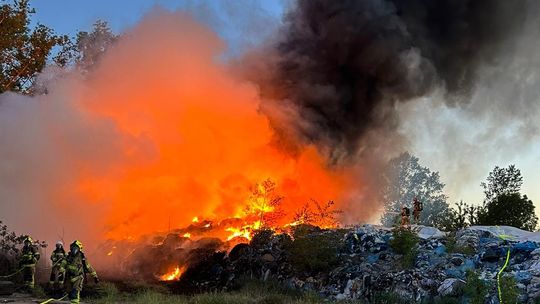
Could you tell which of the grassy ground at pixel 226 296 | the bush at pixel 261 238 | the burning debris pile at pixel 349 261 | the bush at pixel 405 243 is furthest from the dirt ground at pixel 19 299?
the bush at pixel 405 243

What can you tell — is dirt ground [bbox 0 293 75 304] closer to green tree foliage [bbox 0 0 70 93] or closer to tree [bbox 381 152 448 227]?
green tree foliage [bbox 0 0 70 93]

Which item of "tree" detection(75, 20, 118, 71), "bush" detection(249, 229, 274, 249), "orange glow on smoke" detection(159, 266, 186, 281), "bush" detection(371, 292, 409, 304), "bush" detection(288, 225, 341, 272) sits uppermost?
"tree" detection(75, 20, 118, 71)

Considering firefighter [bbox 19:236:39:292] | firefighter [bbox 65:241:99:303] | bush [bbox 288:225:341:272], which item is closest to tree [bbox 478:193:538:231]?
bush [bbox 288:225:341:272]

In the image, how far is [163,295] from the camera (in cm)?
1669

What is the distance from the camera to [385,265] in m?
17.6

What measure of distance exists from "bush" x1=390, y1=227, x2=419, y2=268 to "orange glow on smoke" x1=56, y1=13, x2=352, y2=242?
694 centimetres

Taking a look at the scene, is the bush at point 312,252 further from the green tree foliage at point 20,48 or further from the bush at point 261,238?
the green tree foliage at point 20,48

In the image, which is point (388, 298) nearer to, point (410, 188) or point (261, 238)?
point (261, 238)

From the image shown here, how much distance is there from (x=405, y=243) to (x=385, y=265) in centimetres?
106

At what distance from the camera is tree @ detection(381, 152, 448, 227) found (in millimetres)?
46312

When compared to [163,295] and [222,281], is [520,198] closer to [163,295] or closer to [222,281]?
[222,281]

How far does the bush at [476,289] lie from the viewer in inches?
499

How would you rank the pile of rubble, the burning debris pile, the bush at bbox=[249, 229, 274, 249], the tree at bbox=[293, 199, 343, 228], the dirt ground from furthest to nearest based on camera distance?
the tree at bbox=[293, 199, 343, 228]
the bush at bbox=[249, 229, 274, 249]
the burning debris pile
the pile of rubble
the dirt ground

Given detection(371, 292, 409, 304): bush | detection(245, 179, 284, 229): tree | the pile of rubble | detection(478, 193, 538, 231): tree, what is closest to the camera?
detection(371, 292, 409, 304): bush
